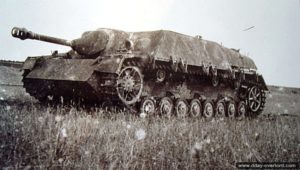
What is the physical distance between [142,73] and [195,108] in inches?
54.7

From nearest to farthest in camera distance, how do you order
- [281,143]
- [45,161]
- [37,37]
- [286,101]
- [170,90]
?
[45,161]
[281,143]
[37,37]
[170,90]
[286,101]

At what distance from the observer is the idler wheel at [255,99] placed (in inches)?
361

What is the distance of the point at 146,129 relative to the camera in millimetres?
4469

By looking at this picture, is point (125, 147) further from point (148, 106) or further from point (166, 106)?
point (166, 106)

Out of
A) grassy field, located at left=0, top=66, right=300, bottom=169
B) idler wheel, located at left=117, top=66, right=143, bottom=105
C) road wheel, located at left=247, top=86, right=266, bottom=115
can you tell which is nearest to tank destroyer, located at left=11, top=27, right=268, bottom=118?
idler wheel, located at left=117, top=66, right=143, bottom=105

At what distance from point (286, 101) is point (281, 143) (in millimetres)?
9715

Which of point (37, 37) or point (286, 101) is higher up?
point (37, 37)

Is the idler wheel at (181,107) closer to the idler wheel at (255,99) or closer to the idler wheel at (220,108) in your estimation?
the idler wheel at (220,108)

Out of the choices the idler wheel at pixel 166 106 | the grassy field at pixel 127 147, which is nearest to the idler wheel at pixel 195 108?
the idler wheel at pixel 166 106

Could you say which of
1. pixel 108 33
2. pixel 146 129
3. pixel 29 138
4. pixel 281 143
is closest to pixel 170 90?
pixel 108 33

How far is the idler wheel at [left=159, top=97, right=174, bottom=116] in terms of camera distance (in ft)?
21.9

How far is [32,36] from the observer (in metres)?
5.90

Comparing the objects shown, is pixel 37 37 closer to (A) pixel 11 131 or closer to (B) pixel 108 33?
(B) pixel 108 33

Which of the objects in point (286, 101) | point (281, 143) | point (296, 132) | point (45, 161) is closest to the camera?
point (45, 161)
